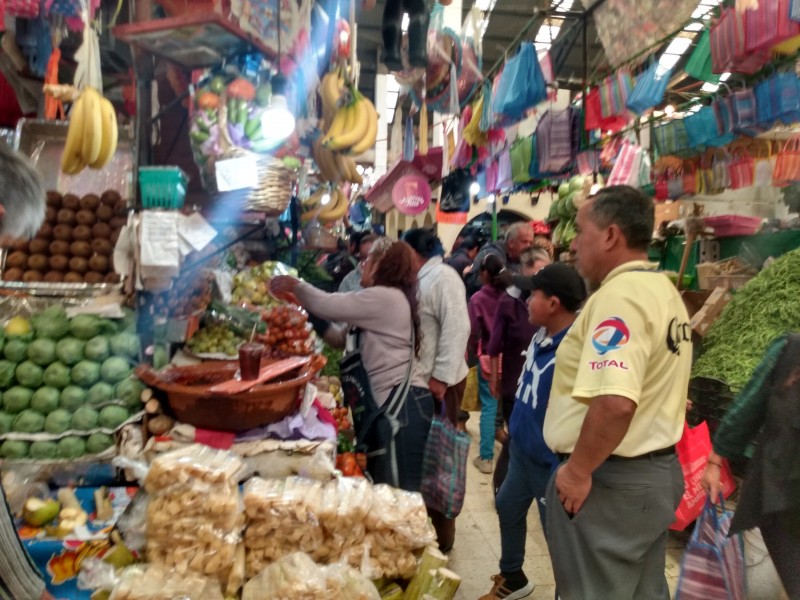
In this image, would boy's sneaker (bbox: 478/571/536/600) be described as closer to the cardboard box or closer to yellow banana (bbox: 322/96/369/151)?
the cardboard box

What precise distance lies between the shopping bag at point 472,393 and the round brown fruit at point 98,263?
323 cm

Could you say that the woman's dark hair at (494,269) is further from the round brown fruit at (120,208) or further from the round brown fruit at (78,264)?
the round brown fruit at (78,264)

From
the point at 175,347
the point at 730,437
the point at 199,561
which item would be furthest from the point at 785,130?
the point at 199,561

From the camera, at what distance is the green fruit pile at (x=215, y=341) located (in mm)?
2723

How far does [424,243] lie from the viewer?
129 inches

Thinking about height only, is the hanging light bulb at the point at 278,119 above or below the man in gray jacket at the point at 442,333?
above

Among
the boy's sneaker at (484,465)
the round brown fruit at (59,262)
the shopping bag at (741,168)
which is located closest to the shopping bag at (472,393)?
the boy's sneaker at (484,465)

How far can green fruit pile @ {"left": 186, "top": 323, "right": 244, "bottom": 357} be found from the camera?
107 inches

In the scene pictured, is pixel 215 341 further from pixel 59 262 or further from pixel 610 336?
pixel 610 336

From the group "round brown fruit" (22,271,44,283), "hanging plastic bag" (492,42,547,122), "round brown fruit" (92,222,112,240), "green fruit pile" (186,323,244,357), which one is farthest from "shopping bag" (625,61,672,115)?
"round brown fruit" (22,271,44,283)

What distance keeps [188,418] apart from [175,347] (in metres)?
0.67

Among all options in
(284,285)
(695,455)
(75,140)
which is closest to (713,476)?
(695,455)

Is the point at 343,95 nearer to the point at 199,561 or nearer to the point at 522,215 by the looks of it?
the point at 199,561

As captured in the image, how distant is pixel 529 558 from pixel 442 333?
54.8 inches
